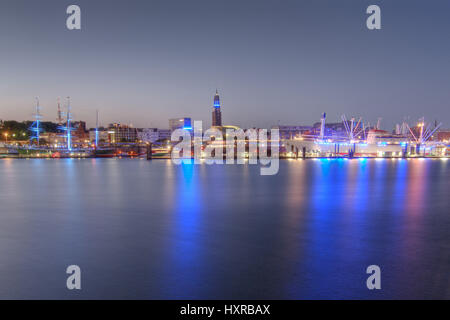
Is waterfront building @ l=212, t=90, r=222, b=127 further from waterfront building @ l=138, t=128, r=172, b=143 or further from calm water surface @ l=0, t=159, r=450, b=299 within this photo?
calm water surface @ l=0, t=159, r=450, b=299

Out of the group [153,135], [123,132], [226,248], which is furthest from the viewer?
[123,132]

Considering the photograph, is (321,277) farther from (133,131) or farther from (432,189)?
(133,131)

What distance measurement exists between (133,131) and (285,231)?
121m

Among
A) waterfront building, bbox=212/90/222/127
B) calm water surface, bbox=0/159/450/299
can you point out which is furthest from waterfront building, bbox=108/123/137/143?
calm water surface, bbox=0/159/450/299

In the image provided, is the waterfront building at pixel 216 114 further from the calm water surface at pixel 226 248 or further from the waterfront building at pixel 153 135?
the calm water surface at pixel 226 248

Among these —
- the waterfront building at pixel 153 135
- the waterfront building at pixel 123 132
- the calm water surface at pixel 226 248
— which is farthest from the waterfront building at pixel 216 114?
the calm water surface at pixel 226 248

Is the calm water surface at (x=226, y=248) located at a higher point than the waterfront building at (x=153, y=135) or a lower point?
lower

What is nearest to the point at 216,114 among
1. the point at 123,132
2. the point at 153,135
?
the point at 153,135

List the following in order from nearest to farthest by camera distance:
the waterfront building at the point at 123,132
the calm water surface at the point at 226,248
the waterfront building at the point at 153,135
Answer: the calm water surface at the point at 226,248, the waterfront building at the point at 153,135, the waterfront building at the point at 123,132

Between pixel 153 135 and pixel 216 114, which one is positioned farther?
pixel 216 114

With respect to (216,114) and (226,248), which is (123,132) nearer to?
(216,114)
